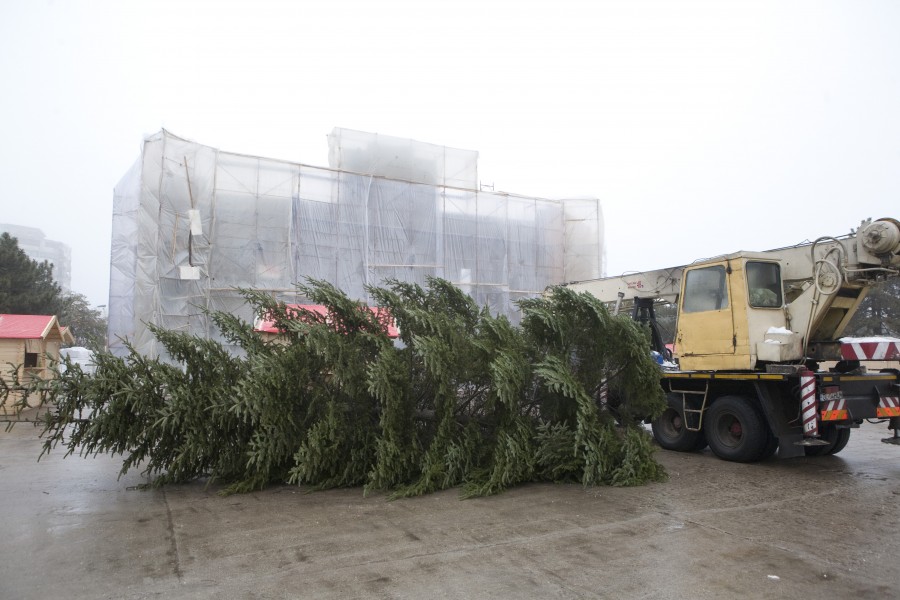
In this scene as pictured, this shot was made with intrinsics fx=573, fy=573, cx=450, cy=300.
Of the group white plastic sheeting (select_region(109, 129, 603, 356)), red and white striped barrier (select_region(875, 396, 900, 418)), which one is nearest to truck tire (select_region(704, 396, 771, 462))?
red and white striped barrier (select_region(875, 396, 900, 418))

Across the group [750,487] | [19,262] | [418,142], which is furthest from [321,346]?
[19,262]

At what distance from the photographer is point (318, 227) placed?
66.5 feet

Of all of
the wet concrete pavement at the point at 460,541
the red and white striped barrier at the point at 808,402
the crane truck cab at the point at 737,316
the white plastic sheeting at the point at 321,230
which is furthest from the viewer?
the white plastic sheeting at the point at 321,230

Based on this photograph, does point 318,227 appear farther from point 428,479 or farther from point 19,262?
point 19,262

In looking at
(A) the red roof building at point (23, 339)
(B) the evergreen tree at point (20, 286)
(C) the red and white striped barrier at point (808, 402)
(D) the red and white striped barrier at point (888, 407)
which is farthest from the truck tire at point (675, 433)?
(B) the evergreen tree at point (20, 286)

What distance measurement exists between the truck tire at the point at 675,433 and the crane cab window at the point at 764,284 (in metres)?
2.02

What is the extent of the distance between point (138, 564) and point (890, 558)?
18.7 feet

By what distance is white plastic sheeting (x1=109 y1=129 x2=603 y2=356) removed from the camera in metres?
18.0

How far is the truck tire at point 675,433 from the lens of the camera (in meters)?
9.24

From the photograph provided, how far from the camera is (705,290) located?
9094mm

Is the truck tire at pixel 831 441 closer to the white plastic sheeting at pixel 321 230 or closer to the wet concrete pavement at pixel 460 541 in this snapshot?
the wet concrete pavement at pixel 460 541

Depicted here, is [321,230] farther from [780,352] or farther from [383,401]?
[780,352]

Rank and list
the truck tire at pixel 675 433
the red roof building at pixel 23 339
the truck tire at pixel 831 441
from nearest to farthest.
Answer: the truck tire at pixel 831 441 < the truck tire at pixel 675 433 < the red roof building at pixel 23 339

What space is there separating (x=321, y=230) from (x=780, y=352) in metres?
15.7
